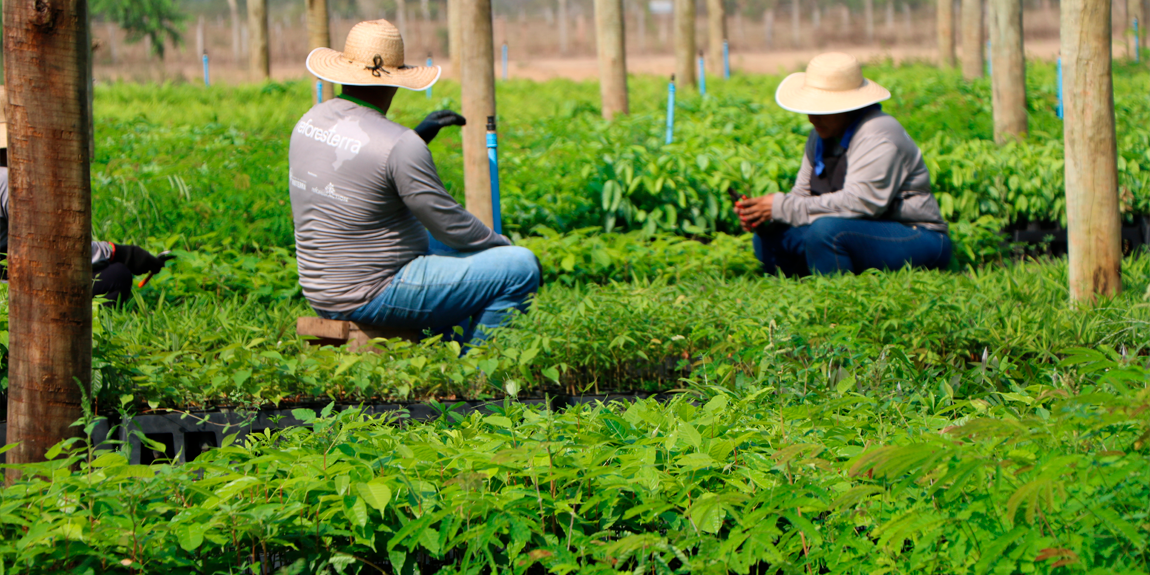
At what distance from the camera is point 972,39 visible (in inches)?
Result: 550

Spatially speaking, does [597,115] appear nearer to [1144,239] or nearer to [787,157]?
[787,157]

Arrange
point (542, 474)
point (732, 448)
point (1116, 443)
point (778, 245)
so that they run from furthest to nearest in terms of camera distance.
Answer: point (778, 245), point (732, 448), point (542, 474), point (1116, 443)

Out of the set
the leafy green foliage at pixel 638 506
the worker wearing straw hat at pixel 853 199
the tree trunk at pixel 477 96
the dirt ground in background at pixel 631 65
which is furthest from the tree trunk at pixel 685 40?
the dirt ground in background at pixel 631 65

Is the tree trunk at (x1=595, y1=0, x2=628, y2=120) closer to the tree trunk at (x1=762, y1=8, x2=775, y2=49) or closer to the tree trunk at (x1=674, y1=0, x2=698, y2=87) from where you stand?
the tree trunk at (x1=674, y1=0, x2=698, y2=87)

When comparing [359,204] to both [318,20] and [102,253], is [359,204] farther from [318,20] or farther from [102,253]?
[318,20]

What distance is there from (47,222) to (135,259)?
2.37 metres

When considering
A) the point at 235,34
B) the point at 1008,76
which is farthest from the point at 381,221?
the point at 235,34

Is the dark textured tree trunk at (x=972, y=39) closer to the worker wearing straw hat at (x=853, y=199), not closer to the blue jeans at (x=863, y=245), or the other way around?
the worker wearing straw hat at (x=853, y=199)

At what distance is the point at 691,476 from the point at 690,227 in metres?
3.98

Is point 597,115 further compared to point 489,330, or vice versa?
point 597,115

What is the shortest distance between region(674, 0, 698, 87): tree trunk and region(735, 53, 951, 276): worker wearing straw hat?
34.3ft

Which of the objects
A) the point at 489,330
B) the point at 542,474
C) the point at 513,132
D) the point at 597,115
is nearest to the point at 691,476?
the point at 542,474

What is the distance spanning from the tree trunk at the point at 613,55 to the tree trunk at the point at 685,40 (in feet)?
12.9

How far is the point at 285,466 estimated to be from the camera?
189cm
